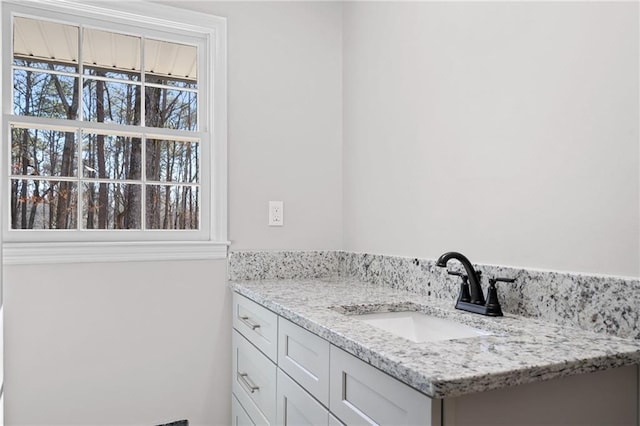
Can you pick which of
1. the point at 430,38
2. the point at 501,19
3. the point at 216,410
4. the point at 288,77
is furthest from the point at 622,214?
the point at 216,410

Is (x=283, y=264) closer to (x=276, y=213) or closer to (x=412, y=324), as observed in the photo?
(x=276, y=213)

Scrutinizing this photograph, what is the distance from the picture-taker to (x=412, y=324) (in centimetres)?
157

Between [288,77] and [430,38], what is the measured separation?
0.79m

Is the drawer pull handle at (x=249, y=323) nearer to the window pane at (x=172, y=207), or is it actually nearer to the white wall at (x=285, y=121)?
the white wall at (x=285, y=121)

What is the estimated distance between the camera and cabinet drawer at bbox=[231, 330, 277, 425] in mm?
1610

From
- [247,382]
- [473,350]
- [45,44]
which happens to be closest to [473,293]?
[473,350]

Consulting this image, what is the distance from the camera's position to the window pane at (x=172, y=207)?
2127 millimetres

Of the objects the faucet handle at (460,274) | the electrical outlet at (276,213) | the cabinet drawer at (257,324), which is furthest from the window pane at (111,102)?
the faucet handle at (460,274)

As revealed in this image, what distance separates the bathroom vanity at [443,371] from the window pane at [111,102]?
121 centimetres

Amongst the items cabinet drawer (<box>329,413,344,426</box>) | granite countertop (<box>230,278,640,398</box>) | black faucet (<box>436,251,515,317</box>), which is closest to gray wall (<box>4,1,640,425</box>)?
black faucet (<box>436,251,515,317</box>)

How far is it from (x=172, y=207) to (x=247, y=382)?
871 mm

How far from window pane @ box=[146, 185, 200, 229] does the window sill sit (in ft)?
0.40

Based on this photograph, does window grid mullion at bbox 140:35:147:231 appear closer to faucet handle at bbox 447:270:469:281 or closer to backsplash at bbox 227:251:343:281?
backsplash at bbox 227:251:343:281

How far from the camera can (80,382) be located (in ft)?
6.30
